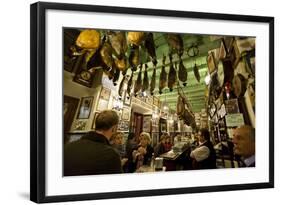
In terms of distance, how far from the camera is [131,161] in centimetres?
229

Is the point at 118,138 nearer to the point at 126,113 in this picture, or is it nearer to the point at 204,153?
the point at 126,113

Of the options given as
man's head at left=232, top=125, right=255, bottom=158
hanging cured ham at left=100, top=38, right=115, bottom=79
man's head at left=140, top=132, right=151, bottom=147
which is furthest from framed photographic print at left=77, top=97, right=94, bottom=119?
man's head at left=232, top=125, right=255, bottom=158

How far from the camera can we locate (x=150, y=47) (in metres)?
2.31

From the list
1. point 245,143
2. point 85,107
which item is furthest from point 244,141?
point 85,107

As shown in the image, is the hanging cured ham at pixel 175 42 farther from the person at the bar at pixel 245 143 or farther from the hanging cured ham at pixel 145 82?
the person at the bar at pixel 245 143

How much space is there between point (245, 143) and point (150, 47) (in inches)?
19.7

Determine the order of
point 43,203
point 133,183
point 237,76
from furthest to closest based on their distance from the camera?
point 237,76 < point 133,183 < point 43,203

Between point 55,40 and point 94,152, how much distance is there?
366 millimetres

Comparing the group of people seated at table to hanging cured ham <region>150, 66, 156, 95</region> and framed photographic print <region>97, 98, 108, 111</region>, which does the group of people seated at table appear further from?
hanging cured ham <region>150, 66, 156, 95</region>

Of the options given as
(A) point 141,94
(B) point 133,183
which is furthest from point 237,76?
(B) point 133,183

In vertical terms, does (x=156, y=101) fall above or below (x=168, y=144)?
above

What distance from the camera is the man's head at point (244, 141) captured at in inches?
97.7

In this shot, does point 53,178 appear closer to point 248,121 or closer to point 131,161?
point 131,161

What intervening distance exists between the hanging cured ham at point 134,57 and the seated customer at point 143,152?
0.22m
